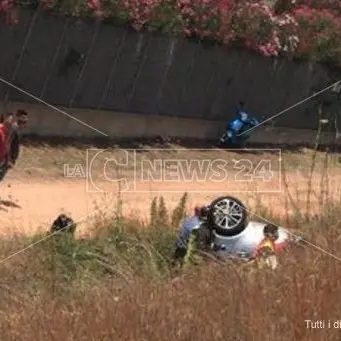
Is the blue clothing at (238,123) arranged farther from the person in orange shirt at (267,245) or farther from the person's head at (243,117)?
the person in orange shirt at (267,245)

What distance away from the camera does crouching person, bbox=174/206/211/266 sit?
6669 mm

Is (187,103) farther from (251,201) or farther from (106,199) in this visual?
(251,201)

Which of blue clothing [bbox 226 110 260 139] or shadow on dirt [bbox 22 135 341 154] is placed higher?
blue clothing [bbox 226 110 260 139]

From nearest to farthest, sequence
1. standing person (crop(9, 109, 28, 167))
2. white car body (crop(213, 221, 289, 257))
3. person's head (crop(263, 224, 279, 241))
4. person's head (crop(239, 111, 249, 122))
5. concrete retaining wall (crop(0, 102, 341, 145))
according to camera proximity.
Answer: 1. person's head (crop(263, 224, 279, 241))
2. white car body (crop(213, 221, 289, 257))
3. standing person (crop(9, 109, 28, 167))
4. concrete retaining wall (crop(0, 102, 341, 145))
5. person's head (crop(239, 111, 249, 122))

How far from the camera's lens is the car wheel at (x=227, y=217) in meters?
7.62

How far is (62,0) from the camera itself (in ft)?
50.8

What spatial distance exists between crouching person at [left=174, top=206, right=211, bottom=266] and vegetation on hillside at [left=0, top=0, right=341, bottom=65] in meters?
7.81

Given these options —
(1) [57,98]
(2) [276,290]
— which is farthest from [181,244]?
(1) [57,98]

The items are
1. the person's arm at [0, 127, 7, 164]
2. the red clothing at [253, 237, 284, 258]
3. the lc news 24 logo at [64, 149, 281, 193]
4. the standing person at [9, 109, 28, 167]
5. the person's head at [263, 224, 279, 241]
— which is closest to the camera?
the red clothing at [253, 237, 284, 258]

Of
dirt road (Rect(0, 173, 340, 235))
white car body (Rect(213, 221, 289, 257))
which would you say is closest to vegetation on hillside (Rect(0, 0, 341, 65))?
dirt road (Rect(0, 173, 340, 235))

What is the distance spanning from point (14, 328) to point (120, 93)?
13.4 m

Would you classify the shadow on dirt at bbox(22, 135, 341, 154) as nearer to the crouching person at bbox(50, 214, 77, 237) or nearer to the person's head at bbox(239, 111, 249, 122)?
the person's head at bbox(239, 111, 249, 122)

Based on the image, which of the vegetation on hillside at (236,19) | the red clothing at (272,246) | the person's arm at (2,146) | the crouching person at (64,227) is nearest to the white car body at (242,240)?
the red clothing at (272,246)

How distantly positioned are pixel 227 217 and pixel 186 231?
16.9 inches
